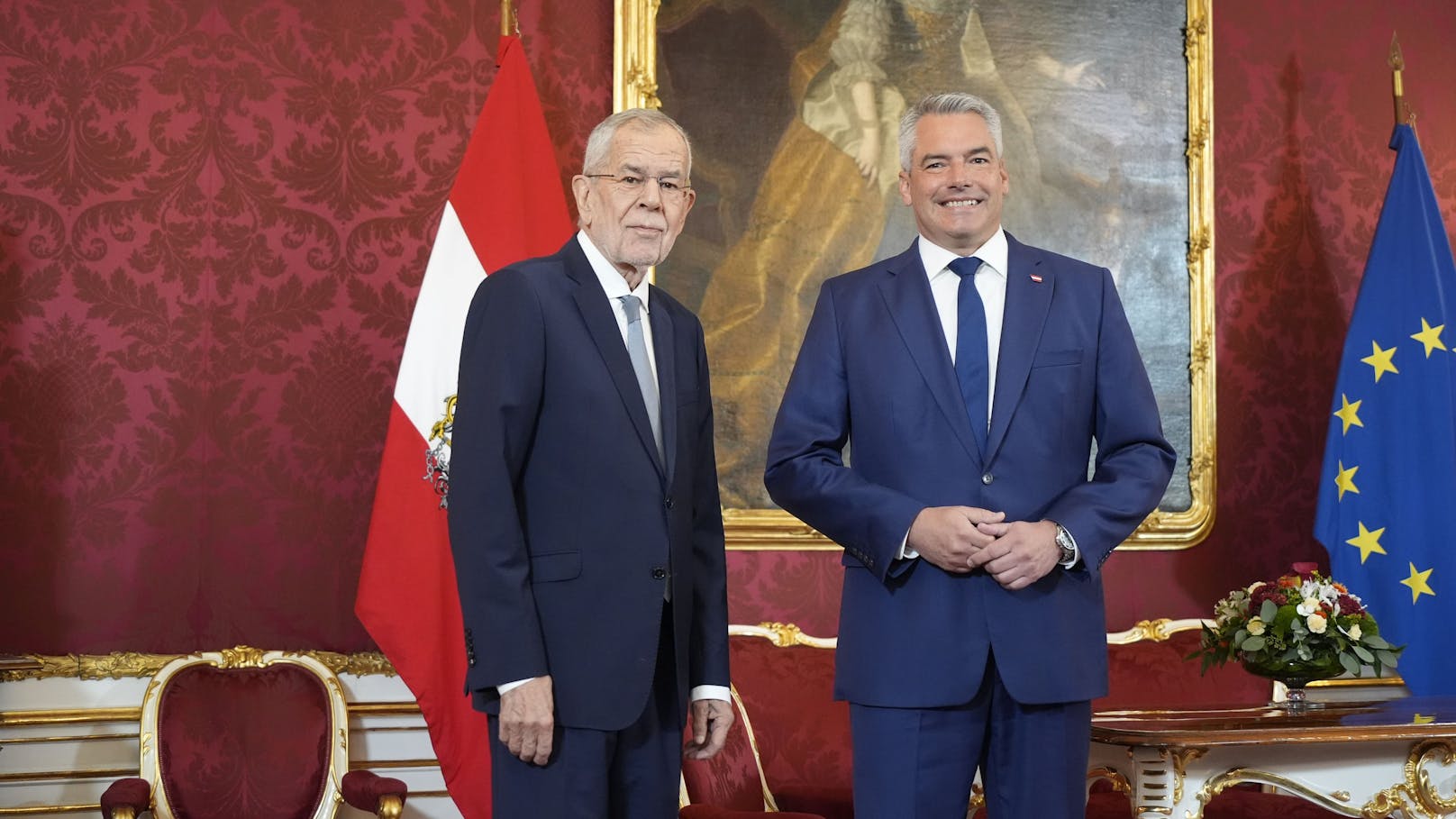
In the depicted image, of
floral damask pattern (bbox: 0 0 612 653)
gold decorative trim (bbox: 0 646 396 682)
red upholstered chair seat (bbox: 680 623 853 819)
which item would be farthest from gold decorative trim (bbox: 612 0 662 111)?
gold decorative trim (bbox: 0 646 396 682)

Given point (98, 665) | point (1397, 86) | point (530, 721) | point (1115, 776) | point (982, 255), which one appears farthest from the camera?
point (1397, 86)

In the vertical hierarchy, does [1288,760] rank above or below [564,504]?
below

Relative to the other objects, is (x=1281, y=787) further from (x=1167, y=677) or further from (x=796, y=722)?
(x=796, y=722)

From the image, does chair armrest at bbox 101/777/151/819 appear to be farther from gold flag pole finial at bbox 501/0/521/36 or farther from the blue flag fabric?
the blue flag fabric

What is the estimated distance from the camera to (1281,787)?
3455 mm

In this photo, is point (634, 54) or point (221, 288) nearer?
point (221, 288)

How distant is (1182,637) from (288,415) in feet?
10.3

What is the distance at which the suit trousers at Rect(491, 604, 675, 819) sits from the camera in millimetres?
2082

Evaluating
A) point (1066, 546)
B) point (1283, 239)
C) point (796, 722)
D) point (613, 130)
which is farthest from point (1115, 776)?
point (1283, 239)

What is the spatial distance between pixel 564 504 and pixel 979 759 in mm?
811

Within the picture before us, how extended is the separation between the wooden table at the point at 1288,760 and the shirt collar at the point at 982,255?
1.31 meters

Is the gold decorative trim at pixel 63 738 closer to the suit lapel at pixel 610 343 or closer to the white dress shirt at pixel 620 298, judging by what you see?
the white dress shirt at pixel 620 298

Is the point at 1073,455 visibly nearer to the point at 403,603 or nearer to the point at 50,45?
the point at 403,603

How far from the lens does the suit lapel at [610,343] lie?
226cm
